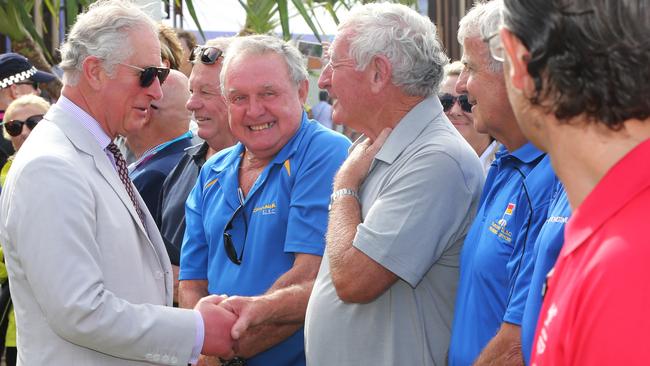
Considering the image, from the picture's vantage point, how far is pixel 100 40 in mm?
3527

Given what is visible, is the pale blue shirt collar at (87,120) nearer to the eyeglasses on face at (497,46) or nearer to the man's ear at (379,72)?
the man's ear at (379,72)

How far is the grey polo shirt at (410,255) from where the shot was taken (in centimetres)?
323

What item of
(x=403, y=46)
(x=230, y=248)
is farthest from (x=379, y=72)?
(x=230, y=248)

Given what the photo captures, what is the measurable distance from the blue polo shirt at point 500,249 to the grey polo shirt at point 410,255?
0.44 ft

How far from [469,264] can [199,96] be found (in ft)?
7.60

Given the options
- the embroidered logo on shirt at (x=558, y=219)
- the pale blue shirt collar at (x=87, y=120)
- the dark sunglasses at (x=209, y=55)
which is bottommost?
the dark sunglasses at (x=209, y=55)

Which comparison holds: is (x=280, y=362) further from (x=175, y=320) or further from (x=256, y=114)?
(x=256, y=114)

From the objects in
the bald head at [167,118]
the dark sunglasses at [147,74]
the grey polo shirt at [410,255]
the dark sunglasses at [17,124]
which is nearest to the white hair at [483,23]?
the grey polo shirt at [410,255]

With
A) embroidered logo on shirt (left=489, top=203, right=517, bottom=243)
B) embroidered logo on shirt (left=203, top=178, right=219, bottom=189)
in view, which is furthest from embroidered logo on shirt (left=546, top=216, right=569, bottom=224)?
embroidered logo on shirt (left=203, top=178, right=219, bottom=189)

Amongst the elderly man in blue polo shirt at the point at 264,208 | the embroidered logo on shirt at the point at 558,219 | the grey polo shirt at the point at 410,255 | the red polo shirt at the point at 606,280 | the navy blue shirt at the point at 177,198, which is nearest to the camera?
the red polo shirt at the point at 606,280

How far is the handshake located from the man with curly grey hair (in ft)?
0.92

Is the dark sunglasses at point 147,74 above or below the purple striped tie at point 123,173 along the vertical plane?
above

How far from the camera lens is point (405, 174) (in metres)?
3.33

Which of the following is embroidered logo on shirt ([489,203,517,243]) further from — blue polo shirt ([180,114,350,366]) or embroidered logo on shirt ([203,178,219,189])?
embroidered logo on shirt ([203,178,219,189])
